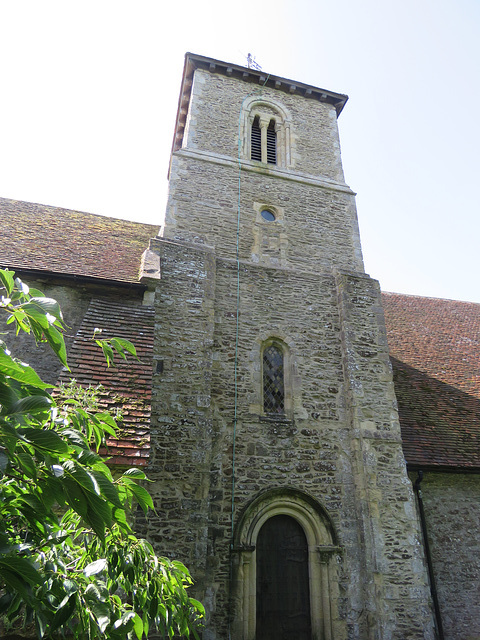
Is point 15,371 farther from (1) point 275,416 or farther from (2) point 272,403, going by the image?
(2) point 272,403

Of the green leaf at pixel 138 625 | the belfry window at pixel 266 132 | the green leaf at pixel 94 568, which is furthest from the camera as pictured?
the belfry window at pixel 266 132

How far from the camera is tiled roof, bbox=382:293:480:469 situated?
26.8 ft

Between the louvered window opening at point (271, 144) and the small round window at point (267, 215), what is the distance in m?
2.13

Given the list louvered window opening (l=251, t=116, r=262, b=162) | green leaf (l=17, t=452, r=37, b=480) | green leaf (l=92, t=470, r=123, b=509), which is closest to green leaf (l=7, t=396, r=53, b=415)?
green leaf (l=17, t=452, r=37, b=480)

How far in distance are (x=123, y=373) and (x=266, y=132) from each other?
28.3 ft

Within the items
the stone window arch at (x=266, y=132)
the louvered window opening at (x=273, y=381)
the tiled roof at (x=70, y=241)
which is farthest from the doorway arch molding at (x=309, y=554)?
the stone window arch at (x=266, y=132)

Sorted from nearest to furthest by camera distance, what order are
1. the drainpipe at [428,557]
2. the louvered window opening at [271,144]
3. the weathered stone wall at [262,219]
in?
the drainpipe at [428,557]
the weathered stone wall at [262,219]
the louvered window opening at [271,144]

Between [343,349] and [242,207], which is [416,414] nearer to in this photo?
[343,349]

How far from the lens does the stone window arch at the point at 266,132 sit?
10977mm

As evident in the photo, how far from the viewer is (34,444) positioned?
1.44 meters

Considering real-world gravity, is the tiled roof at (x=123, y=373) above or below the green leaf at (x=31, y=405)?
above

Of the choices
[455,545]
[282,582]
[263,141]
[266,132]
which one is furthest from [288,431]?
[266,132]

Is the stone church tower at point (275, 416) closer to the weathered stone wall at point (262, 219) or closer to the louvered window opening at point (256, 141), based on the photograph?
the weathered stone wall at point (262, 219)

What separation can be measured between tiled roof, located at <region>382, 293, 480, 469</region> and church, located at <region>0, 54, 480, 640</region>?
60 mm
